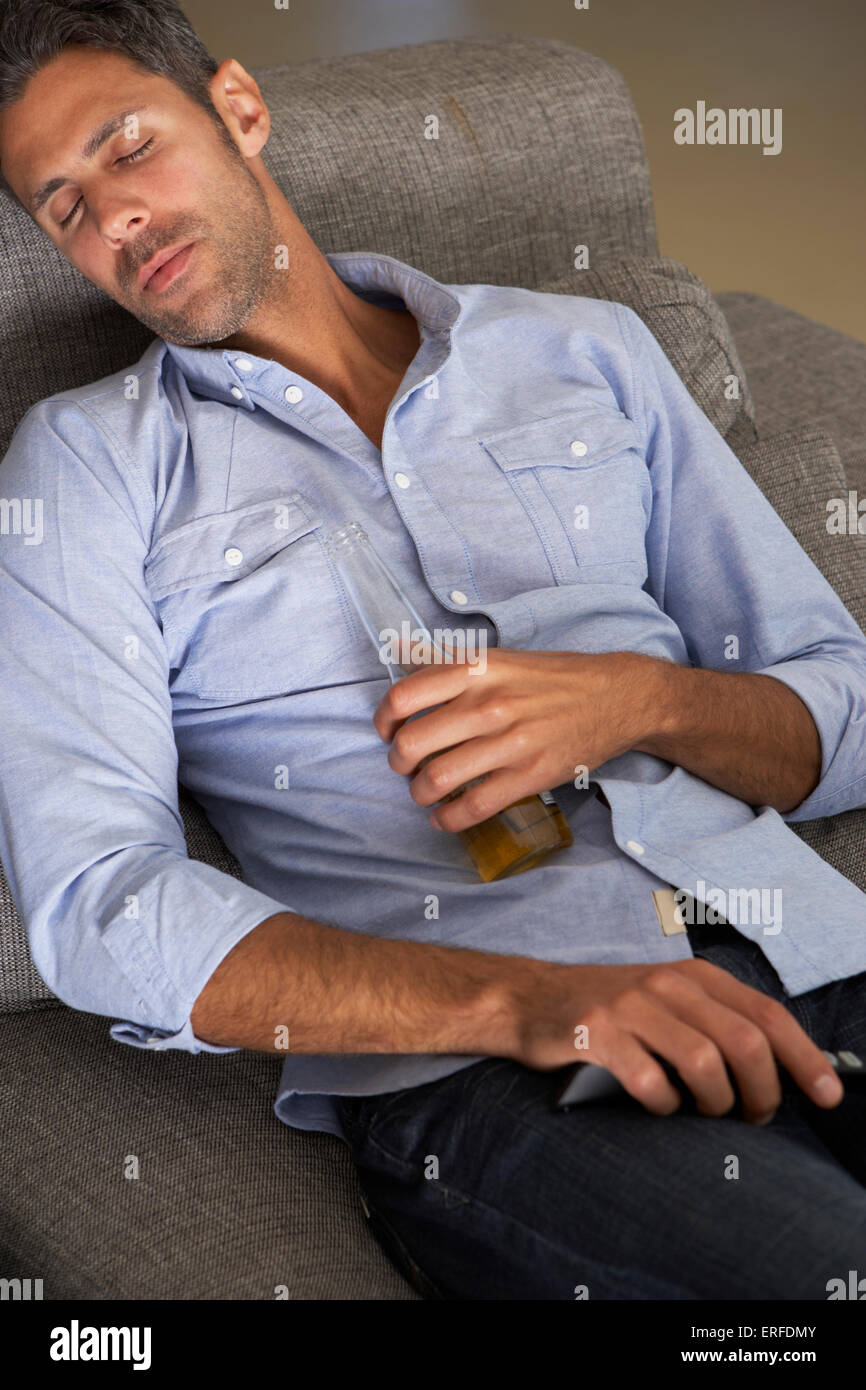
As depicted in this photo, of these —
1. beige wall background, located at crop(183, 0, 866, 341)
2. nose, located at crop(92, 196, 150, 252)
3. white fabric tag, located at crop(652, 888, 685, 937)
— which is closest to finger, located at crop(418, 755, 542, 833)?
white fabric tag, located at crop(652, 888, 685, 937)

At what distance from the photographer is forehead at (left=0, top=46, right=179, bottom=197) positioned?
1199 millimetres

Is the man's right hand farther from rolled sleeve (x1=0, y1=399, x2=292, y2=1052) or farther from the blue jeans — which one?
rolled sleeve (x1=0, y1=399, x2=292, y2=1052)

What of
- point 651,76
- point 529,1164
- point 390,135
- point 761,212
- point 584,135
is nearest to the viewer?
point 529,1164

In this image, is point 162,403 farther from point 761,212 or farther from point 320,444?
point 761,212

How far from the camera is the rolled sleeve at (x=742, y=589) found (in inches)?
47.1

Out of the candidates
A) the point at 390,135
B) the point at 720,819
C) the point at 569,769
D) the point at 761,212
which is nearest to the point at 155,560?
the point at 569,769

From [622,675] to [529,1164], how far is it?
40 cm

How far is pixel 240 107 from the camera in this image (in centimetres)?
138

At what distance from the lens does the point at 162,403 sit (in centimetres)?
122

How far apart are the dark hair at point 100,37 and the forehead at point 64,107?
10 mm

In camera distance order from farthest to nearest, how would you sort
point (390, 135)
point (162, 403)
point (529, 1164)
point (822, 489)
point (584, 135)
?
1. point (584, 135)
2. point (390, 135)
3. point (822, 489)
4. point (162, 403)
5. point (529, 1164)

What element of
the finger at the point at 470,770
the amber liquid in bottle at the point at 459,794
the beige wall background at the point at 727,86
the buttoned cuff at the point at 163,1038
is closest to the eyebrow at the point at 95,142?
the amber liquid in bottle at the point at 459,794

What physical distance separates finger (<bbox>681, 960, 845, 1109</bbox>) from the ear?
99 centimetres

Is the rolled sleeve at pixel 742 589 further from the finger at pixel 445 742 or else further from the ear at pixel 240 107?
the ear at pixel 240 107
